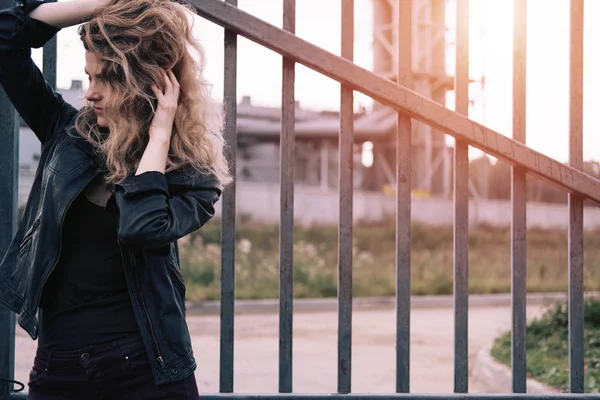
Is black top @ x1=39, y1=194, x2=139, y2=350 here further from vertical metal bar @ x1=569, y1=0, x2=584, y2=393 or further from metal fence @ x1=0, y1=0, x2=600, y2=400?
vertical metal bar @ x1=569, y1=0, x2=584, y2=393

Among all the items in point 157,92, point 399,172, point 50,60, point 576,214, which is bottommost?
point 576,214

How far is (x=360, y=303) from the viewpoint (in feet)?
39.4

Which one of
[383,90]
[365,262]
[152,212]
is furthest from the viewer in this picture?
[365,262]

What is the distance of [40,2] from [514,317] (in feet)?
6.72

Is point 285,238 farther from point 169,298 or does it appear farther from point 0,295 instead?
point 0,295

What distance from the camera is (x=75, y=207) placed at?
6.75ft

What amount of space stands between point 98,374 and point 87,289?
8.7 inches

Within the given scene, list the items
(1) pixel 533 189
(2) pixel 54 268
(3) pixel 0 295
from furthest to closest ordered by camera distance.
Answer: (1) pixel 533 189
(3) pixel 0 295
(2) pixel 54 268

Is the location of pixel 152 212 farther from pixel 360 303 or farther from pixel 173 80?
pixel 360 303

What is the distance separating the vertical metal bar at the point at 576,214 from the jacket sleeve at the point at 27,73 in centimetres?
193

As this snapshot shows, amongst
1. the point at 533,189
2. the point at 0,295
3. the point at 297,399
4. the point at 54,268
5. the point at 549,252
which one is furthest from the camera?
the point at 533,189

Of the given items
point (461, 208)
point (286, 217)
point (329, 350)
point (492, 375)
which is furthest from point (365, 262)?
point (286, 217)

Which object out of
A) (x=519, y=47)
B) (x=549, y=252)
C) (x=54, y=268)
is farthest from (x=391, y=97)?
A: (x=549, y=252)

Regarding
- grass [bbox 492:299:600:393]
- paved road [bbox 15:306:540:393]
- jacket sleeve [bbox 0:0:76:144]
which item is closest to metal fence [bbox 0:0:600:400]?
jacket sleeve [bbox 0:0:76:144]
